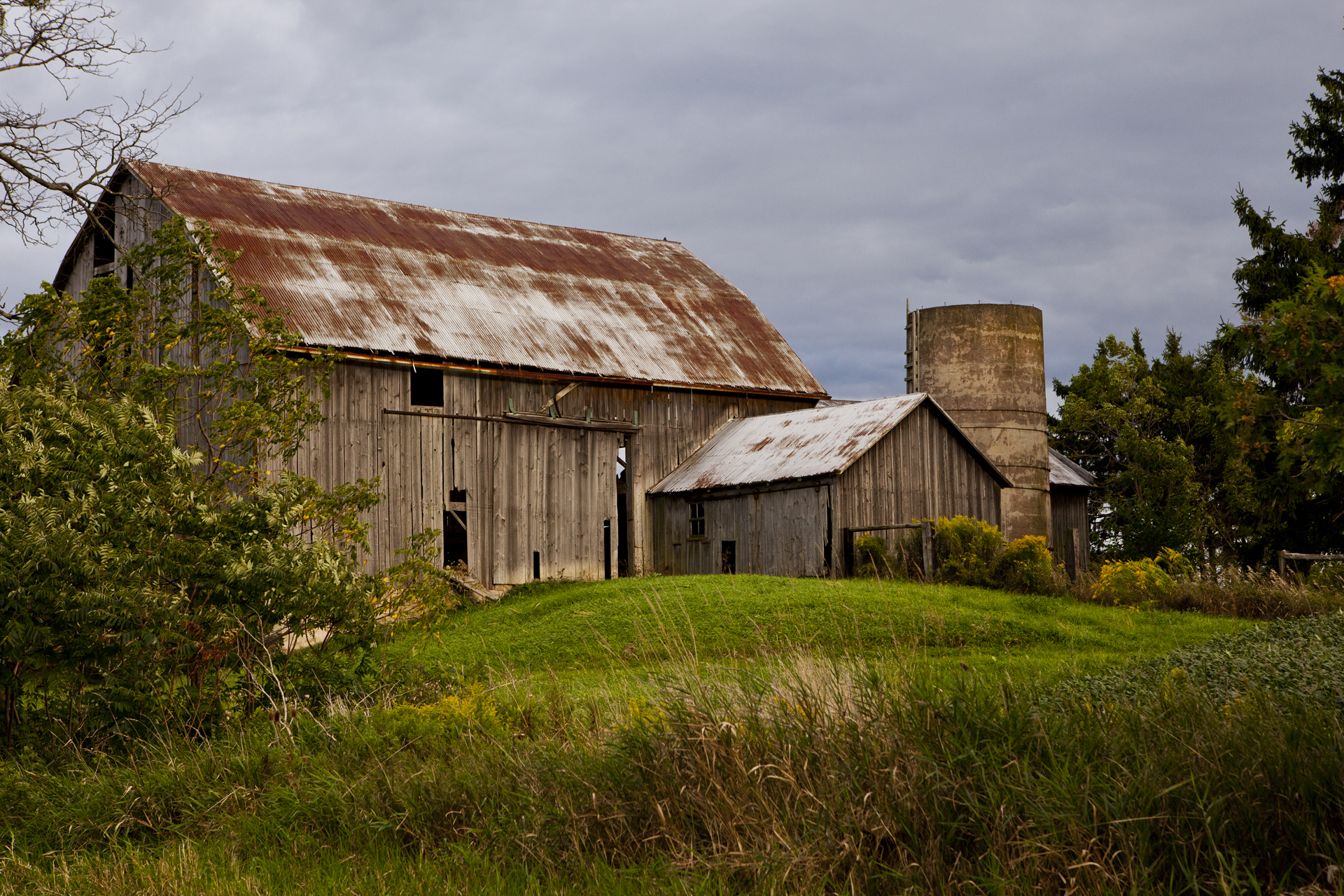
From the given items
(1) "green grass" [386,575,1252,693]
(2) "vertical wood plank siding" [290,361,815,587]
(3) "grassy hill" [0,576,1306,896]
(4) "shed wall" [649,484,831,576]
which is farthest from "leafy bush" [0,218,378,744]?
(4) "shed wall" [649,484,831,576]

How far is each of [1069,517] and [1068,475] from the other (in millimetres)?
1178

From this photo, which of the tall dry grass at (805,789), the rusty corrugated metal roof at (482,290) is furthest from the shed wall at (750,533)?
the tall dry grass at (805,789)

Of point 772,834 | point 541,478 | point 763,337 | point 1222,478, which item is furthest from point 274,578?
point 1222,478

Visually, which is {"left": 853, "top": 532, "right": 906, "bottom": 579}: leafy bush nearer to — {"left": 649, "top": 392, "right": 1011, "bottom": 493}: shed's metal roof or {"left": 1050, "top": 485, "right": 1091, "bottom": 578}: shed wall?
{"left": 649, "top": 392, "right": 1011, "bottom": 493}: shed's metal roof

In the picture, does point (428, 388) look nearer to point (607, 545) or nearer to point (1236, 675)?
point (607, 545)

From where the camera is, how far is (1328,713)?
596 centimetres

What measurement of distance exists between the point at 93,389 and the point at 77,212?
2.02 meters

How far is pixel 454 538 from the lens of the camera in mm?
25000

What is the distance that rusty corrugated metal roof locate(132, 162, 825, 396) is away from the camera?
2394 cm

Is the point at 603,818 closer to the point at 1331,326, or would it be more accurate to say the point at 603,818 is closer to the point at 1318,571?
the point at 1331,326

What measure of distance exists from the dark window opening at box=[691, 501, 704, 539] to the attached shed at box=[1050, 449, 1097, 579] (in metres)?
11.0

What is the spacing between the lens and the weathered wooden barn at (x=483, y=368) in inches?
907

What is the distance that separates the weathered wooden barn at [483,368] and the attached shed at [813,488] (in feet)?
1.58

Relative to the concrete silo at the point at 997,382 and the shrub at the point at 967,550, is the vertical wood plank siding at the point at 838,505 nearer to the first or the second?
the shrub at the point at 967,550
